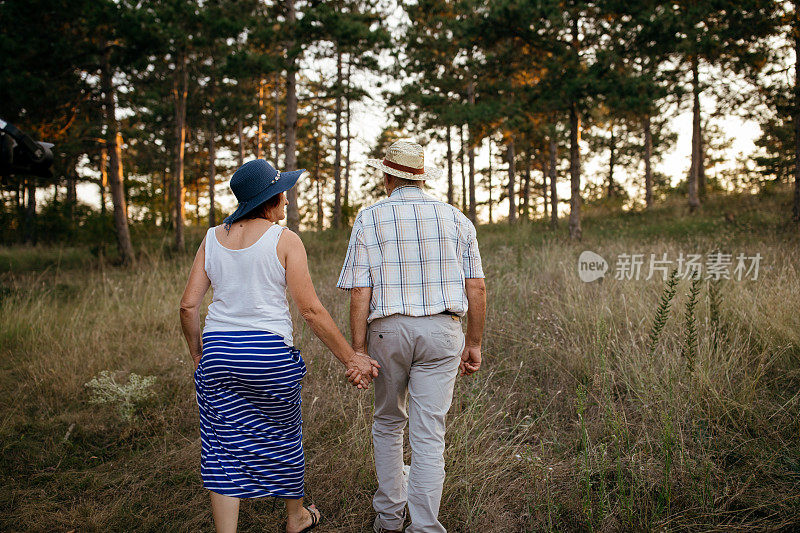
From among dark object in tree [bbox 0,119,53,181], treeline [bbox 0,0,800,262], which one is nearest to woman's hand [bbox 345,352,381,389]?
dark object in tree [bbox 0,119,53,181]

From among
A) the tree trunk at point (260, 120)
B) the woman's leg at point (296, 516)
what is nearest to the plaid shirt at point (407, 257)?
the woman's leg at point (296, 516)

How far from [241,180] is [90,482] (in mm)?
2600

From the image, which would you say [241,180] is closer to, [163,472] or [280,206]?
[280,206]

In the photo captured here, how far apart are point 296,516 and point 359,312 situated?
1.21 m

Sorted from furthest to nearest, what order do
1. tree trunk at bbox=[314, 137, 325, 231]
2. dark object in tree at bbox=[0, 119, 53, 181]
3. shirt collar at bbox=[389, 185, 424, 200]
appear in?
tree trunk at bbox=[314, 137, 325, 231] → shirt collar at bbox=[389, 185, 424, 200] → dark object in tree at bbox=[0, 119, 53, 181]

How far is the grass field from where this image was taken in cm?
263

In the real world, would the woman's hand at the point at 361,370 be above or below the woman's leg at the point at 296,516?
above

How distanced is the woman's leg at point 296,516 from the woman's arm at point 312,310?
2.69ft

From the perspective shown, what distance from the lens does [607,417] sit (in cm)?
322

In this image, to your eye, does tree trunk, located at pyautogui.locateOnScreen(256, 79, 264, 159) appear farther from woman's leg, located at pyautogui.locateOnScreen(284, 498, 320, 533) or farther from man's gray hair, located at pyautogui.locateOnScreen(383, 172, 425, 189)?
woman's leg, located at pyautogui.locateOnScreen(284, 498, 320, 533)

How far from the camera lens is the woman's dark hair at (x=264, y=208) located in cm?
223

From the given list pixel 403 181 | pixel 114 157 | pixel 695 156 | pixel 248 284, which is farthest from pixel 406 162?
pixel 695 156

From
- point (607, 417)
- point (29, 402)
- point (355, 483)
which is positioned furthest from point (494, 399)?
point (29, 402)

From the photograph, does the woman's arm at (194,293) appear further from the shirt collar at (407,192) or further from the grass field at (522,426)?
the grass field at (522,426)
